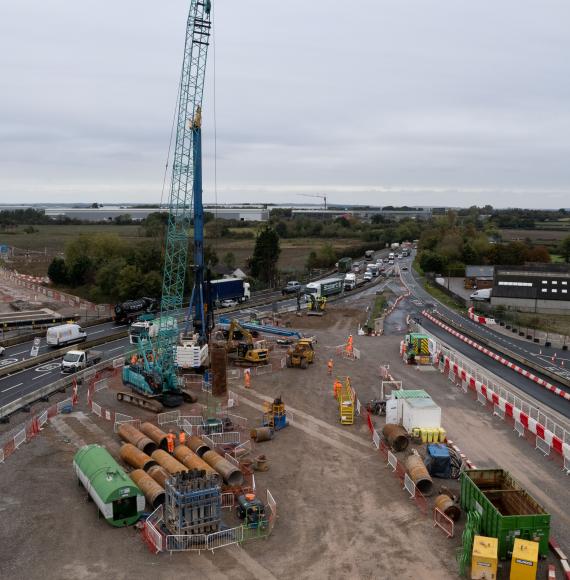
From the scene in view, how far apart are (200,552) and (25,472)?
965cm

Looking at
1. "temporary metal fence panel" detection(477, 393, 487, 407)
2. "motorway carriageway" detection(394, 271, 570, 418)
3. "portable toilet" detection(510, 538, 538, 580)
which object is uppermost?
"portable toilet" detection(510, 538, 538, 580)

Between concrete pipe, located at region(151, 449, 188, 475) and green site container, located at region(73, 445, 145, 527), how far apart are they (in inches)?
83.9

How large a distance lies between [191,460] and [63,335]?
88.9ft

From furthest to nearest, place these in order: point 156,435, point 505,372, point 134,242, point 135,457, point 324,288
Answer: point 134,242
point 324,288
point 505,372
point 156,435
point 135,457

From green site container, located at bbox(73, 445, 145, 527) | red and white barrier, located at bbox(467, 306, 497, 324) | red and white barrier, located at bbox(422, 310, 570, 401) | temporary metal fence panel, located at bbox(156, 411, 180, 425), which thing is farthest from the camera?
red and white barrier, located at bbox(467, 306, 497, 324)

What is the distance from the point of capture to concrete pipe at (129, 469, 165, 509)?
21047mm

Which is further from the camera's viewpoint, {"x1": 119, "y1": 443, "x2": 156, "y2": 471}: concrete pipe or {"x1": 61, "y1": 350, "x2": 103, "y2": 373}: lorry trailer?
{"x1": 61, "y1": 350, "x2": 103, "y2": 373}: lorry trailer

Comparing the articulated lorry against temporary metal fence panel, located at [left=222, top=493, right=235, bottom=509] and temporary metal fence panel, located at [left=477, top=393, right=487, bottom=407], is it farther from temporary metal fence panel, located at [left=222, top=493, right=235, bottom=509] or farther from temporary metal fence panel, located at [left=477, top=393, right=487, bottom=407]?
temporary metal fence panel, located at [left=222, top=493, right=235, bottom=509]

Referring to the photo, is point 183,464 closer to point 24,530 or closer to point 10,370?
point 24,530

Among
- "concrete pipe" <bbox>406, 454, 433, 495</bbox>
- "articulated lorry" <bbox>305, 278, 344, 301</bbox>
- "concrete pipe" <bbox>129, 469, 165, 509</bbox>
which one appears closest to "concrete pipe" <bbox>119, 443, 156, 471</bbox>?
"concrete pipe" <bbox>129, 469, 165, 509</bbox>

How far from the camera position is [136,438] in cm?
2572

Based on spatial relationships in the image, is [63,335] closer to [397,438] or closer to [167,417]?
[167,417]

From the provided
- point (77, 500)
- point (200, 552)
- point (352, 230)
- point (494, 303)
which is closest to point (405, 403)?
point (200, 552)

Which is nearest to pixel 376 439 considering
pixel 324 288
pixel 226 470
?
pixel 226 470
